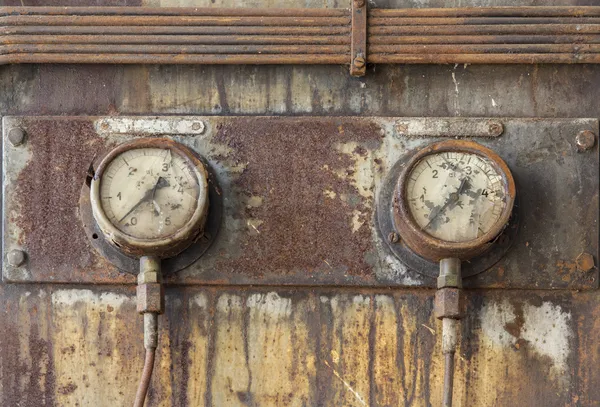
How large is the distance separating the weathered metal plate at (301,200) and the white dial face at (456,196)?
5.6 inches

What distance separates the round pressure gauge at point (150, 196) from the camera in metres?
1.96

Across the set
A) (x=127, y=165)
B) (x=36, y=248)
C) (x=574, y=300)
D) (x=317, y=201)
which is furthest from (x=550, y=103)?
(x=36, y=248)

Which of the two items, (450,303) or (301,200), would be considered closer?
(450,303)

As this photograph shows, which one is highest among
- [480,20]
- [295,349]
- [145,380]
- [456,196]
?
[480,20]

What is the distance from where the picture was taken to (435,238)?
195 centimetres

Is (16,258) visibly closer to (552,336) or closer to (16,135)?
(16,135)

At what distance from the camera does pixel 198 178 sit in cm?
199

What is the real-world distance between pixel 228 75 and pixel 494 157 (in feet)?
2.54

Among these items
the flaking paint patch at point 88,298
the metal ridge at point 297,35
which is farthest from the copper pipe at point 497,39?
the flaking paint patch at point 88,298

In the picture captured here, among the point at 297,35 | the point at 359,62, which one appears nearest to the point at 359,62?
the point at 359,62

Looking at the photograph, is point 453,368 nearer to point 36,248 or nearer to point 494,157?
point 494,157

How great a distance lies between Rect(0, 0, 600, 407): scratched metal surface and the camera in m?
2.09

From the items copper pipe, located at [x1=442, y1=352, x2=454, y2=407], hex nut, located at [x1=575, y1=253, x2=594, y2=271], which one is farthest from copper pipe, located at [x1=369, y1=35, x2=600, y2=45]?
copper pipe, located at [x1=442, y1=352, x2=454, y2=407]

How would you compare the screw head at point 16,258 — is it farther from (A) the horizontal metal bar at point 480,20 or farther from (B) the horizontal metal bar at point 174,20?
(A) the horizontal metal bar at point 480,20
